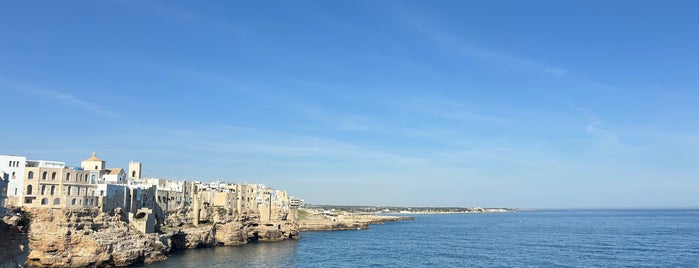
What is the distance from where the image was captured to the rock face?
2146 inches

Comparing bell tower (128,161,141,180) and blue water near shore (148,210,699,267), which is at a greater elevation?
bell tower (128,161,141,180)

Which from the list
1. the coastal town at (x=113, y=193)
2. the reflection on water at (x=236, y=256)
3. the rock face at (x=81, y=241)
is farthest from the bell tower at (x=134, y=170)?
the rock face at (x=81, y=241)

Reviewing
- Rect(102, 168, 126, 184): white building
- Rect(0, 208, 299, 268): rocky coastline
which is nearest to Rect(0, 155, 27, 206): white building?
Rect(0, 208, 299, 268): rocky coastline

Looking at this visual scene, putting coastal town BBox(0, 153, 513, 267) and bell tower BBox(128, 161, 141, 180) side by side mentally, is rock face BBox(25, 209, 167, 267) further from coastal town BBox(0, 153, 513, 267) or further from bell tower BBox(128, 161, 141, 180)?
bell tower BBox(128, 161, 141, 180)

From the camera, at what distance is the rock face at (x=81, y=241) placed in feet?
179

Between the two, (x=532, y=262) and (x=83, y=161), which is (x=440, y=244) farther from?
(x=83, y=161)

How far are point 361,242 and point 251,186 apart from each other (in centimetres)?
3083

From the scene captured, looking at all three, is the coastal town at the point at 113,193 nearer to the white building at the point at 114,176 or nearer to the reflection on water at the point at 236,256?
the white building at the point at 114,176

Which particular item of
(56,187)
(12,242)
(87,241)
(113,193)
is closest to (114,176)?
(113,193)

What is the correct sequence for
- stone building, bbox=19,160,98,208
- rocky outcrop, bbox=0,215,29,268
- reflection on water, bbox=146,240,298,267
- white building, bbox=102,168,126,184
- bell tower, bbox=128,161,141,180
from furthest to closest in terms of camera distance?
bell tower, bbox=128,161,141,180 < white building, bbox=102,168,126,184 < reflection on water, bbox=146,240,298,267 < stone building, bbox=19,160,98,208 < rocky outcrop, bbox=0,215,29,268

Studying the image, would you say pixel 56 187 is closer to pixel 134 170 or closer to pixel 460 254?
pixel 134 170

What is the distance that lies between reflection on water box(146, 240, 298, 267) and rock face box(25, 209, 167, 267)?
135 inches

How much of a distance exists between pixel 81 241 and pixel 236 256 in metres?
22.1

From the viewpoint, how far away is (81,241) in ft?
185
